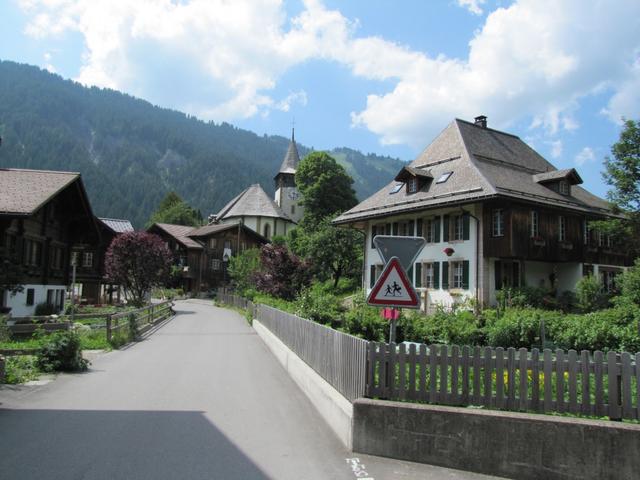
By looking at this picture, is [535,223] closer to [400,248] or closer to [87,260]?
[400,248]

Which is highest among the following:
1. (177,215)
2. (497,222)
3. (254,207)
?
(177,215)

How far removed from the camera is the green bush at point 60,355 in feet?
39.9

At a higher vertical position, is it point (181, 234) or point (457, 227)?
point (181, 234)

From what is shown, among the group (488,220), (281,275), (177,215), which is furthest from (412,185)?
(177,215)

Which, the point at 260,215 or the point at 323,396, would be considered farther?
the point at 260,215

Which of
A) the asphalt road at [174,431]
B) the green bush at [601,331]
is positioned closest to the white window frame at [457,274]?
the green bush at [601,331]

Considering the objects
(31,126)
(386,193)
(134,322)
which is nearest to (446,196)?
(386,193)

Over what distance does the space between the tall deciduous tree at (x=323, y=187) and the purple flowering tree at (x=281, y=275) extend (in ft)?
96.1

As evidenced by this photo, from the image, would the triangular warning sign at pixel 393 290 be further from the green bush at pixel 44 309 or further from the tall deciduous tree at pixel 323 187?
the tall deciduous tree at pixel 323 187

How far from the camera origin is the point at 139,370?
12758 millimetres

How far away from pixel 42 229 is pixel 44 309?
4414 millimetres

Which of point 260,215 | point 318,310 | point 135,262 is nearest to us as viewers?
point 318,310

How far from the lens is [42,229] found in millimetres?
29953

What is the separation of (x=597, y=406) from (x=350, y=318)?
12.0 metres
